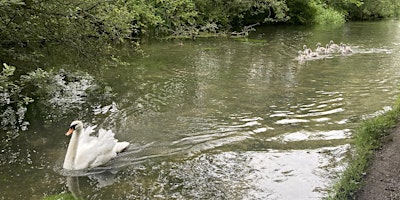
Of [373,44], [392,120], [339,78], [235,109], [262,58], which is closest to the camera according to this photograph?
[392,120]

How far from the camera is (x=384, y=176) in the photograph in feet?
21.7

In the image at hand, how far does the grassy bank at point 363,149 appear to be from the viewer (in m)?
6.39

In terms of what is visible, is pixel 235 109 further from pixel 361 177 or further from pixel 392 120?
pixel 361 177

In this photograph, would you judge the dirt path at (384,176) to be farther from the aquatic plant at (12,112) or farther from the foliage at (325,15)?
the foliage at (325,15)

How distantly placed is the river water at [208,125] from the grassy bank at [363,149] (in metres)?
0.31

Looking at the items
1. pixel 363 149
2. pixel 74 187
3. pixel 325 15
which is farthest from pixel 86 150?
pixel 325 15

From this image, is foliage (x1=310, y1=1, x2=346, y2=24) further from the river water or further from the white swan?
the white swan

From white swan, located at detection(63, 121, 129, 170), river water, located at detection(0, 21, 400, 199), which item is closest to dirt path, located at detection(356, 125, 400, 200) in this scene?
river water, located at detection(0, 21, 400, 199)

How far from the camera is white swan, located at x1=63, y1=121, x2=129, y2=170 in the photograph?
309 inches

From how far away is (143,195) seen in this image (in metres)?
6.92

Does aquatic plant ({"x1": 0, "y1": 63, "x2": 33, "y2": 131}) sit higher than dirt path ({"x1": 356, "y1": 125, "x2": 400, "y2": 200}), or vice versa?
aquatic plant ({"x1": 0, "y1": 63, "x2": 33, "y2": 131})

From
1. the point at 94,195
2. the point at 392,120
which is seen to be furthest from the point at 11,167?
the point at 392,120

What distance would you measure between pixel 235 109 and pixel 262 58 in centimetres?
807

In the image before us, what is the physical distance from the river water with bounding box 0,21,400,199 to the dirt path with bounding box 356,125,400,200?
→ 674 mm
